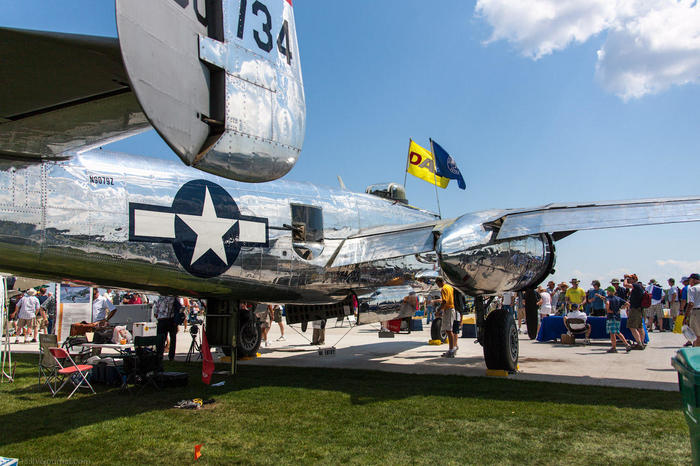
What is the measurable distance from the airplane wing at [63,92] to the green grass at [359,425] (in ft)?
11.1

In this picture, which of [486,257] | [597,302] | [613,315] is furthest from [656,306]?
[486,257]

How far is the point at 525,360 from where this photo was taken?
39.0 feet

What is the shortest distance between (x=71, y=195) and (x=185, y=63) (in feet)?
14.5

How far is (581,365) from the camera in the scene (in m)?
10.8

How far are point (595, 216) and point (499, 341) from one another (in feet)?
9.48

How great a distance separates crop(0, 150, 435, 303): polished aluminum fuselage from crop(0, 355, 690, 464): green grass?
1.92 metres

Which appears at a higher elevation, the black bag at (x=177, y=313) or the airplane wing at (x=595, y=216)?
the airplane wing at (x=595, y=216)

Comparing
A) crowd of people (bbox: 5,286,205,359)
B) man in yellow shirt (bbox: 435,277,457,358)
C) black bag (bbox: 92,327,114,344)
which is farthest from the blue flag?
black bag (bbox: 92,327,114,344)

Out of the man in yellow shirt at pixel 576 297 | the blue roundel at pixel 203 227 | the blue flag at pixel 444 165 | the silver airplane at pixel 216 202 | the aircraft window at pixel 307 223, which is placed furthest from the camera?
the man in yellow shirt at pixel 576 297

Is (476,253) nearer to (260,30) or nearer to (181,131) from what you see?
(260,30)

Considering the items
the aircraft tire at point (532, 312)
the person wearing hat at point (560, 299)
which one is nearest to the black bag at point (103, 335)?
the aircraft tire at point (532, 312)

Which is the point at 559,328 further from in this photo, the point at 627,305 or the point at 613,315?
the point at 613,315

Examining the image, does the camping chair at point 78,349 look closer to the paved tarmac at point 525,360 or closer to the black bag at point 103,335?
the black bag at point 103,335

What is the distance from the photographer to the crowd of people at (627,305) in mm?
11709
